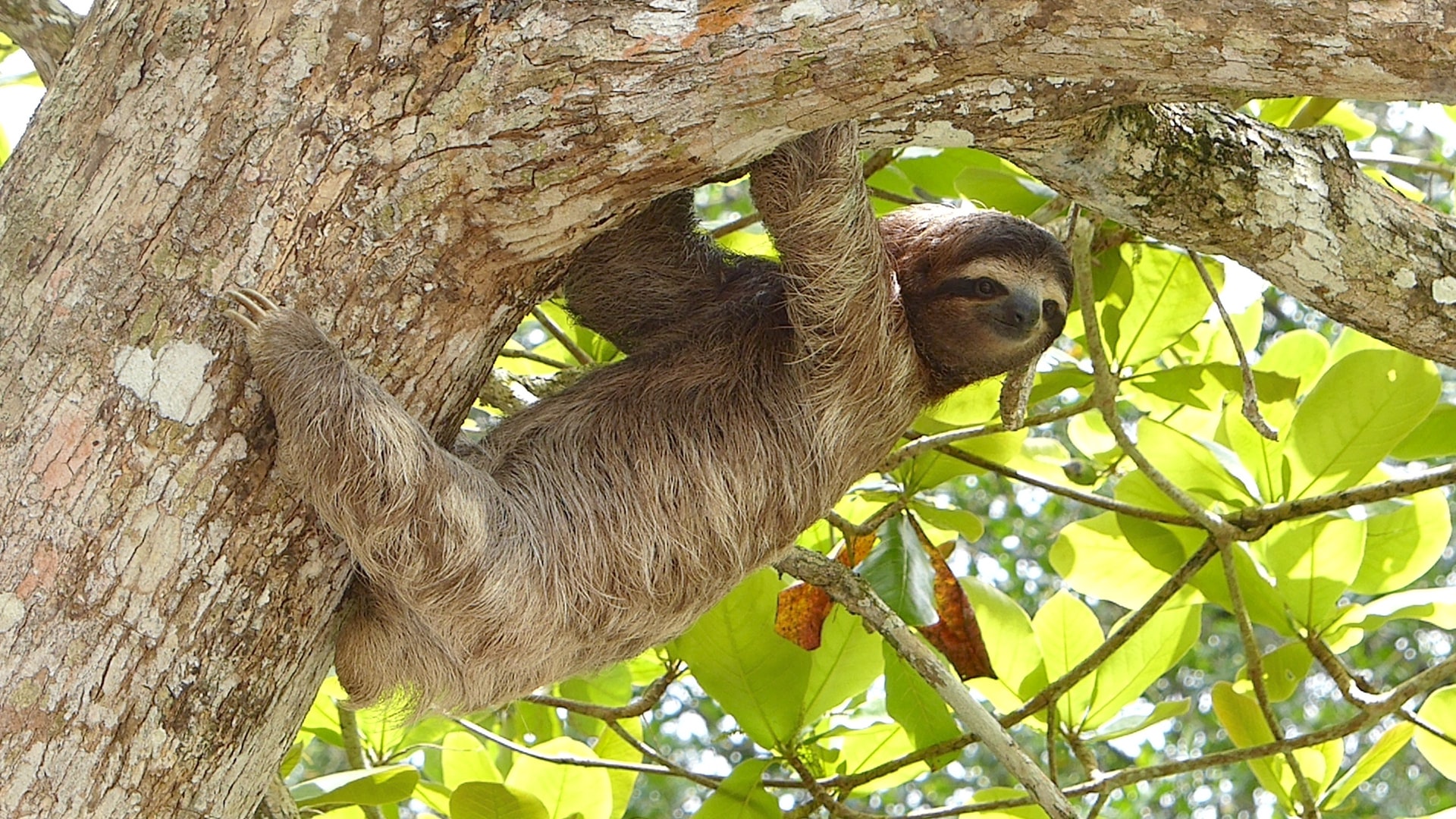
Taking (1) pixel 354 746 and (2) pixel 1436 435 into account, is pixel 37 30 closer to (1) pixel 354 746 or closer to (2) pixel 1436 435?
(1) pixel 354 746

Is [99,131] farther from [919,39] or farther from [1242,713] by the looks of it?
[1242,713]

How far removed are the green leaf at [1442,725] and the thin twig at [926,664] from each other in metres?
1.70

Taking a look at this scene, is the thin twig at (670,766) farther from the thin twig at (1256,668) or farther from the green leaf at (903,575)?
the thin twig at (1256,668)

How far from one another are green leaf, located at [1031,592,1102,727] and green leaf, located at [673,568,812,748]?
1041 mm

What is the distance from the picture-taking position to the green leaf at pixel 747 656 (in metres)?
4.62

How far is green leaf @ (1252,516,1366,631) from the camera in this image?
4.76 metres

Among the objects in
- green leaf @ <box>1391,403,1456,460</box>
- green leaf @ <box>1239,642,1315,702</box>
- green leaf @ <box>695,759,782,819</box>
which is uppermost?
green leaf @ <box>1391,403,1456,460</box>

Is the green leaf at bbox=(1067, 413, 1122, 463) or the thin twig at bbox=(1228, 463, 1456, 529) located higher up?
the green leaf at bbox=(1067, 413, 1122, 463)

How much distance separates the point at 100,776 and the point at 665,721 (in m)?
12.0

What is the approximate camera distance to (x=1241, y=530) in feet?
15.9

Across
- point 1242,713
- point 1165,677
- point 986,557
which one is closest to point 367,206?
point 1242,713

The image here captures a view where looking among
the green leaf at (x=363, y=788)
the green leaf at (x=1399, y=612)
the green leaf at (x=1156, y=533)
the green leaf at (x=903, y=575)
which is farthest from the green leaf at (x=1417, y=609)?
the green leaf at (x=363, y=788)

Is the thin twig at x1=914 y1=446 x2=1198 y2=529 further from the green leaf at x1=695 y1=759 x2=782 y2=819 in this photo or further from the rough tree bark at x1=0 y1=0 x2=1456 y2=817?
the rough tree bark at x1=0 y1=0 x2=1456 y2=817

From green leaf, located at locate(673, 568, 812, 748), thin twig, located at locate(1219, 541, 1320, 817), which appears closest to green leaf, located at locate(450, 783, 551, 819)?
green leaf, located at locate(673, 568, 812, 748)
